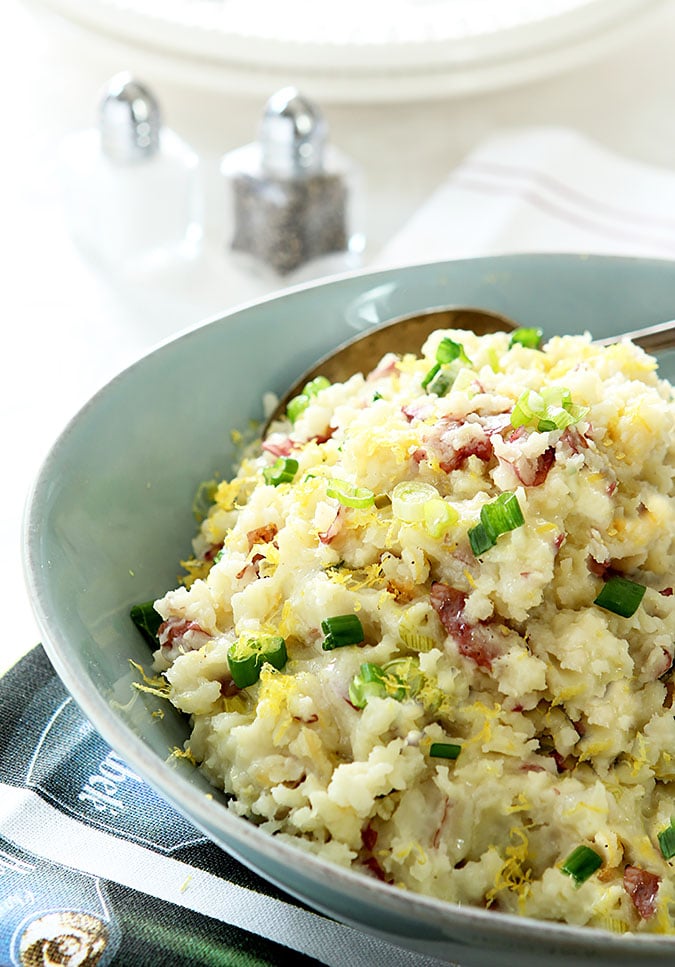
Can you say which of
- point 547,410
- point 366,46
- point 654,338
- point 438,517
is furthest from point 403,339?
point 366,46

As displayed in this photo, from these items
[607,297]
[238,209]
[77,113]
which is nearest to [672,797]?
[607,297]

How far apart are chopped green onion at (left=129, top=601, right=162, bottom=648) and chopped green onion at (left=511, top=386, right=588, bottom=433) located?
82 cm

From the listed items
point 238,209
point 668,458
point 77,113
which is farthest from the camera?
Result: point 77,113

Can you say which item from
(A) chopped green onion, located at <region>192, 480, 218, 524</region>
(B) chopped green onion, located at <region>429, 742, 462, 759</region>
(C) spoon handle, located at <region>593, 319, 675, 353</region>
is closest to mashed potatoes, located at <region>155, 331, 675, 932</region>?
(B) chopped green onion, located at <region>429, 742, 462, 759</region>

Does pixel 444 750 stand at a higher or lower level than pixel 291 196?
lower

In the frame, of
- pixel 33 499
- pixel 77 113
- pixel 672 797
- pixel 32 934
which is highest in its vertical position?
pixel 77 113

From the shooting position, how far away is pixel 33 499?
2211mm

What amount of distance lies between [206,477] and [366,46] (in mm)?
2914

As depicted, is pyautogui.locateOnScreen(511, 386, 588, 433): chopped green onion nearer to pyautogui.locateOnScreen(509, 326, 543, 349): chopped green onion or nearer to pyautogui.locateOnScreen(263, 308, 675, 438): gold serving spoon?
pyautogui.locateOnScreen(509, 326, 543, 349): chopped green onion

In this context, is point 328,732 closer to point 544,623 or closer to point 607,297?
point 544,623

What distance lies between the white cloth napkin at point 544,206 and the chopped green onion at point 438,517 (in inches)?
85.2

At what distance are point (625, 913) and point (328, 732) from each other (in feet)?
1.87

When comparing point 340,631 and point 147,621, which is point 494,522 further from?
point 147,621

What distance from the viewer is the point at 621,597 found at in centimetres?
210
